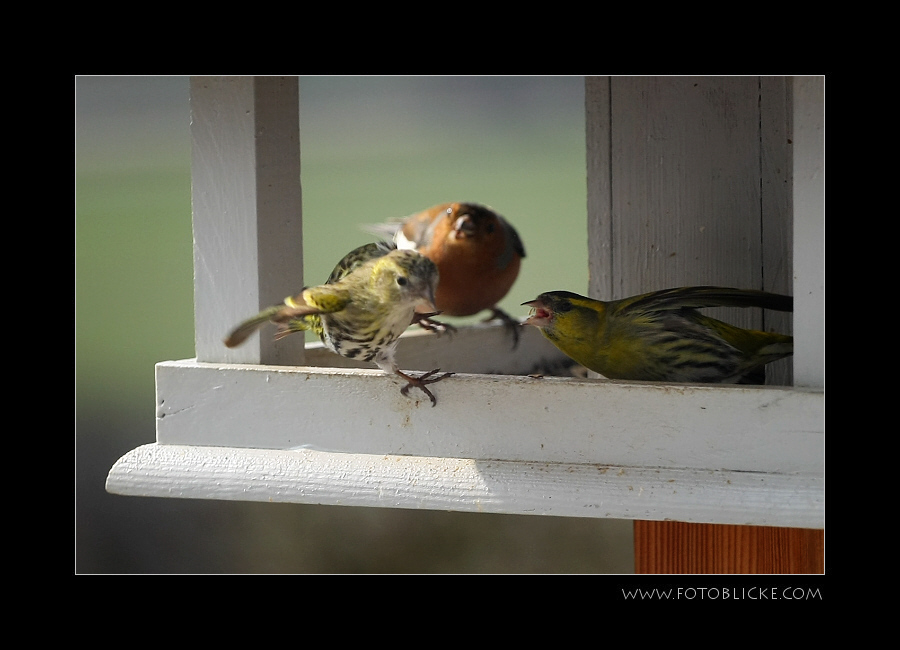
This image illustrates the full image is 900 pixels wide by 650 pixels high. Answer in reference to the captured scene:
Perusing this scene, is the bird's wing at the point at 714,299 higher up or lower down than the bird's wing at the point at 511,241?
lower down

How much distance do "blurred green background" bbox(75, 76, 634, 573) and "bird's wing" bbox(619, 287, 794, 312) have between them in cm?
178

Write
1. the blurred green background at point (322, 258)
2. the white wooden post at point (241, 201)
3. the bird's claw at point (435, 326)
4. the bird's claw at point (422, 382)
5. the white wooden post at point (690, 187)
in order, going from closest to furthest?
the bird's claw at point (422, 382)
the white wooden post at point (241, 201)
the white wooden post at point (690, 187)
the bird's claw at point (435, 326)
the blurred green background at point (322, 258)

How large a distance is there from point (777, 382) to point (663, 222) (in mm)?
444

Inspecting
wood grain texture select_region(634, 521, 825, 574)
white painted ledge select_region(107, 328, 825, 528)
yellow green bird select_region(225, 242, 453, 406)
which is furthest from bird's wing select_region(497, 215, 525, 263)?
white painted ledge select_region(107, 328, 825, 528)


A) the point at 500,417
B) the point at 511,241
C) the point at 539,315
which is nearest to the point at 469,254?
the point at 511,241

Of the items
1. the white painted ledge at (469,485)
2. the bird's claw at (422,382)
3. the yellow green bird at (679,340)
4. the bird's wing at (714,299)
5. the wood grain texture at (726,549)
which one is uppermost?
the bird's wing at (714,299)

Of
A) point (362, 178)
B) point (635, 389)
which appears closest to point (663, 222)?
point (635, 389)

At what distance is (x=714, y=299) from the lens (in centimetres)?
194

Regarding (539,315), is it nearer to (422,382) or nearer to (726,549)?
(422,382)

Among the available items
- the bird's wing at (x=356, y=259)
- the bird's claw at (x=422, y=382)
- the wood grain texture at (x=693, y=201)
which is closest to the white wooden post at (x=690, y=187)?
the wood grain texture at (x=693, y=201)

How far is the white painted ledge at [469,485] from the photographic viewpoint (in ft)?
5.22

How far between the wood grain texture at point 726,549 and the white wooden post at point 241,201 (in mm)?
917

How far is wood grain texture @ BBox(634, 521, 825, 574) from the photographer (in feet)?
6.42

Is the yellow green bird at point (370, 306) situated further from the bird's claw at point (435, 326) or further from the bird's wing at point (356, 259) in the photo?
the bird's claw at point (435, 326)
